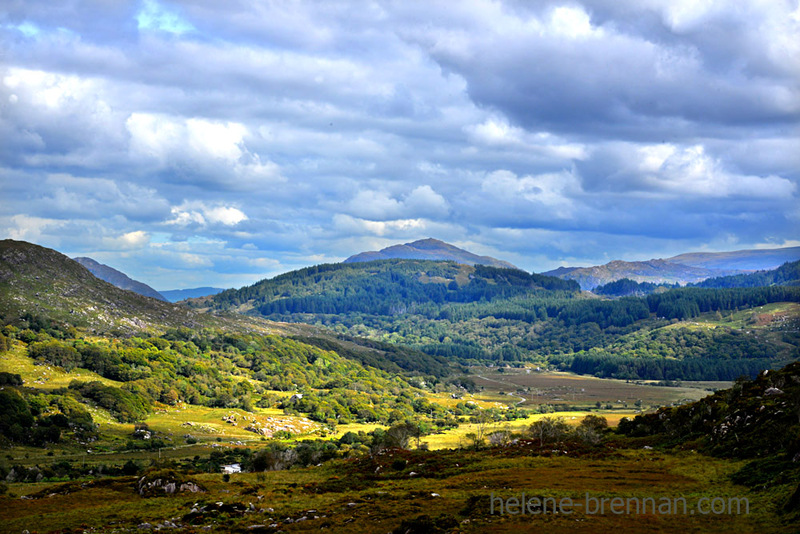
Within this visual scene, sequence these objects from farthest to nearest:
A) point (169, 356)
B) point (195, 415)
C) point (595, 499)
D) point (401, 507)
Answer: point (169, 356) → point (195, 415) → point (401, 507) → point (595, 499)

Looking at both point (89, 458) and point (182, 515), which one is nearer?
point (182, 515)

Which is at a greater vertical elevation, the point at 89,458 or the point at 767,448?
the point at 767,448

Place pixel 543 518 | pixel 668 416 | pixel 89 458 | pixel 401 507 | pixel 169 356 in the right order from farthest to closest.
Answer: pixel 169 356, pixel 89 458, pixel 668 416, pixel 401 507, pixel 543 518

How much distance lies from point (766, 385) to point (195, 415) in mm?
133136

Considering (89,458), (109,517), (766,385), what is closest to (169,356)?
(89,458)

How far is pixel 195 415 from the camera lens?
15738 centimetres

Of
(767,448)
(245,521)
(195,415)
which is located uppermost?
(767,448)

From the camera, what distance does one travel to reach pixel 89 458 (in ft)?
324

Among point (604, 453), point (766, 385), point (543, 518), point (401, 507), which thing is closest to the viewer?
point (543, 518)

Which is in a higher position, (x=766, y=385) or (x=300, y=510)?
(x=766, y=385)

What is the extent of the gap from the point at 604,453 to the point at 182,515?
4790 centimetres

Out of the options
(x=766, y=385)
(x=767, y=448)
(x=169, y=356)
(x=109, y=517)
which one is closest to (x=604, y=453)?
(x=767, y=448)

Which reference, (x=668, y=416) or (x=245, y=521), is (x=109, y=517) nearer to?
(x=245, y=521)

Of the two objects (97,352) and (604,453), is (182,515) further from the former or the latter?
(97,352)
